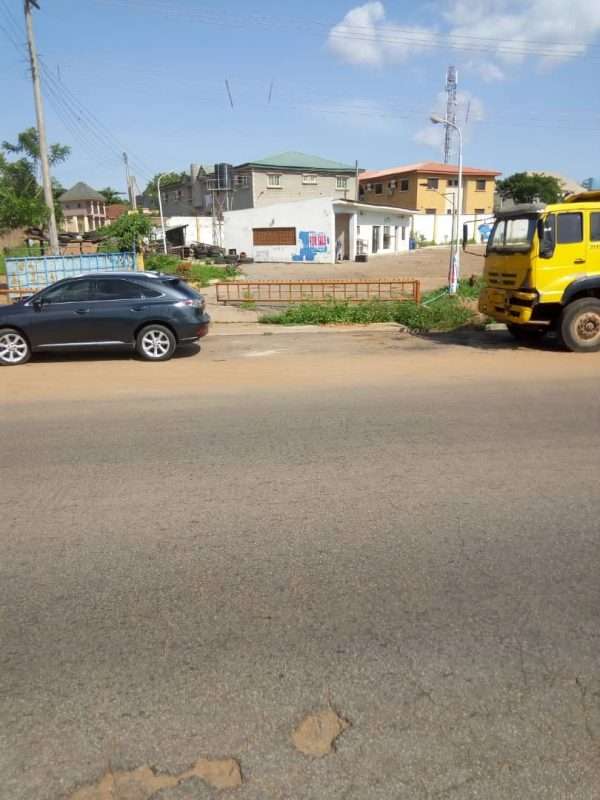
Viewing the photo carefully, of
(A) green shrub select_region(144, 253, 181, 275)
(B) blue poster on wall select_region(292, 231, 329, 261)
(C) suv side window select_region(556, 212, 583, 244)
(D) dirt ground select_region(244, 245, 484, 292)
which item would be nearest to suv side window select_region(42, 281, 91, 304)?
(C) suv side window select_region(556, 212, 583, 244)

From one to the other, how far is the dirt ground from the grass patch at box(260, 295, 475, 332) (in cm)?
907

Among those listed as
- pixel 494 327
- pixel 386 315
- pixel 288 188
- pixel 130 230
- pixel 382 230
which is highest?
pixel 288 188

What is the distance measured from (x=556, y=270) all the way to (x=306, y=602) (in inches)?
339

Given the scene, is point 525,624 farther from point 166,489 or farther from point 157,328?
point 157,328

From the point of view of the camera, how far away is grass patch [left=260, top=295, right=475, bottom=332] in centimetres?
1355

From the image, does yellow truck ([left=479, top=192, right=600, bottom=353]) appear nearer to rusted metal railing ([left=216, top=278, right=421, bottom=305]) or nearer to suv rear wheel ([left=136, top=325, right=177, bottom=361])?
rusted metal railing ([left=216, top=278, right=421, bottom=305])

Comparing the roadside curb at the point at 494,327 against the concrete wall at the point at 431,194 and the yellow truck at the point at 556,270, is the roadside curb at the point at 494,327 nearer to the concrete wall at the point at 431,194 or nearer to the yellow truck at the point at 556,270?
the yellow truck at the point at 556,270

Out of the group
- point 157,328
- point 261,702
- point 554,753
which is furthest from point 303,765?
point 157,328

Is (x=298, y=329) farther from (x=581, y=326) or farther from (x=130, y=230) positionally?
(x=130, y=230)

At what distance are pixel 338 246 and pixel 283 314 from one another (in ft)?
88.4

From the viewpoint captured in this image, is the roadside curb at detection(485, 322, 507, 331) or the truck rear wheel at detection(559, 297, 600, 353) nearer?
the truck rear wheel at detection(559, 297, 600, 353)

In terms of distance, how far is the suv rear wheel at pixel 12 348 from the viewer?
1051cm

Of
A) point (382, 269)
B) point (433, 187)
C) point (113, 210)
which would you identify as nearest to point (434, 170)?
point (433, 187)

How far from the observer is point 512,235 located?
1058 centimetres
